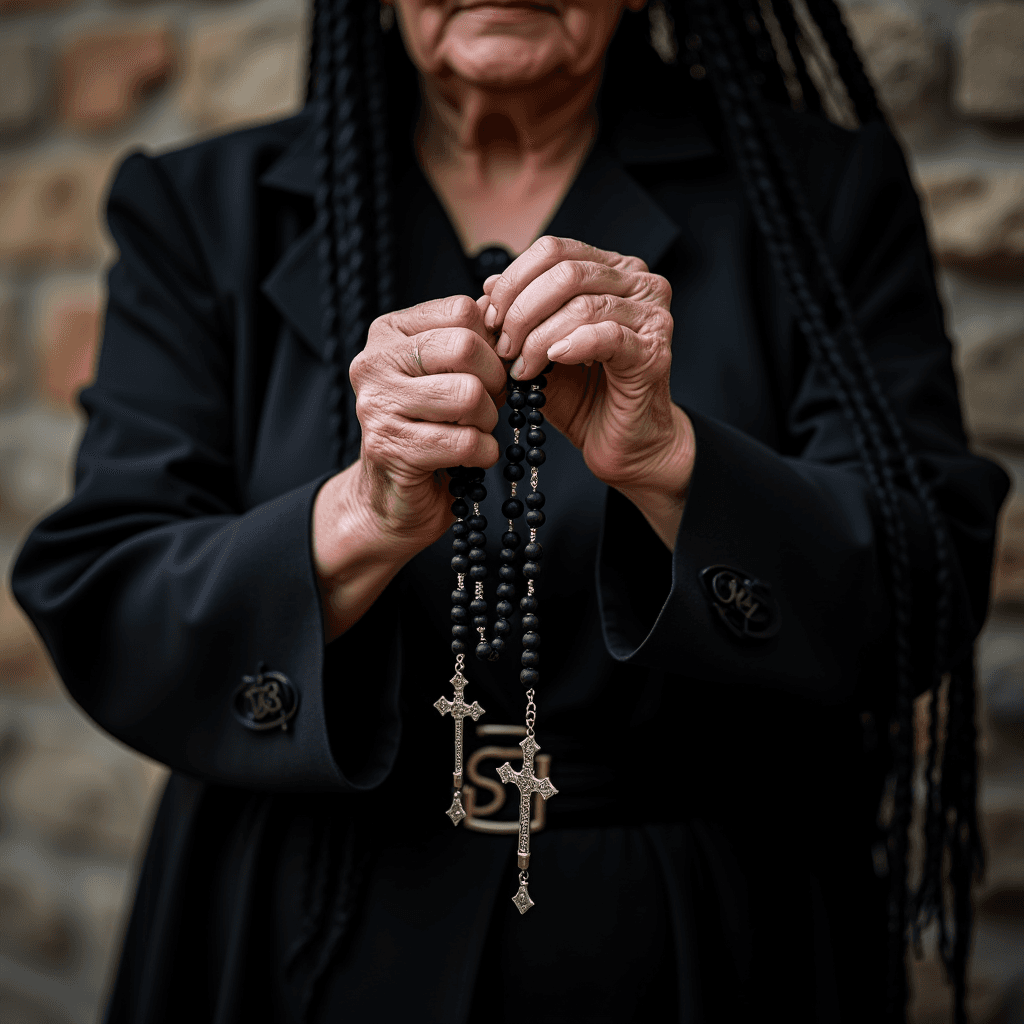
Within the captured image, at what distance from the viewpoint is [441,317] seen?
2.11 ft

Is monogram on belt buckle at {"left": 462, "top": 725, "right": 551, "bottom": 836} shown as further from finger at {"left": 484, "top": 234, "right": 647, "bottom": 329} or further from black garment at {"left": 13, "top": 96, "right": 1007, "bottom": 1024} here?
finger at {"left": 484, "top": 234, "right": 647, "bottom": 329}

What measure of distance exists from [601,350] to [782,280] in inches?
13.5

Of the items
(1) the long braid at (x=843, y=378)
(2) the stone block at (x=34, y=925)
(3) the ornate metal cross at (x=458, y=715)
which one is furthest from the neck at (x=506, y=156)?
(2) the stone block at (x=34, y=925)

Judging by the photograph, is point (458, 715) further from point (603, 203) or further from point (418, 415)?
point (603, 203)

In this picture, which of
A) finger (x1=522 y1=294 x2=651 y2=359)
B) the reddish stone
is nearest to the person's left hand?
finger (x1=522 y1=294 x2=651 y2=359)

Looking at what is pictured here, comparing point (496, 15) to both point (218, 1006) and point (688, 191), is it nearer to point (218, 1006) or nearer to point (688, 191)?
point (688, 191)

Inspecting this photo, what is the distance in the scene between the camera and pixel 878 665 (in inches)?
32.5

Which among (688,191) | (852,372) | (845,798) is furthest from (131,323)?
(845,798)

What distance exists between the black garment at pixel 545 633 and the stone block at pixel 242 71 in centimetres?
64

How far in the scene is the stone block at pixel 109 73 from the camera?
1.61 meters

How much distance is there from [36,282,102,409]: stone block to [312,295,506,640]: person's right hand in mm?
1085

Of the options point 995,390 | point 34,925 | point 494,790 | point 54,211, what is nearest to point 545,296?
point 494,790

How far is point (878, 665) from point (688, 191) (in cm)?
47

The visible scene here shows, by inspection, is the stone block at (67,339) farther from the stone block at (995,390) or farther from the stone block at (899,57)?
Result: the stone block at (995,390)
